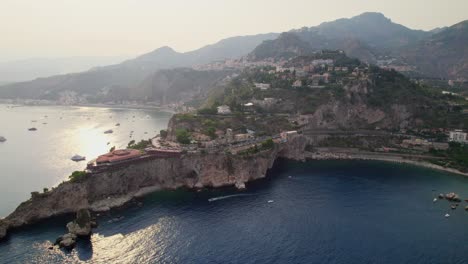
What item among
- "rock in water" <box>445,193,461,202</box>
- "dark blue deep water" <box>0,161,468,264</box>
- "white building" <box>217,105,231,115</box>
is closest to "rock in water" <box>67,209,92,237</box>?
"dark blue deep water" <box>0,161,468,264</box>

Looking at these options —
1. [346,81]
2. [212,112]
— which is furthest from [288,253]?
[346,81]

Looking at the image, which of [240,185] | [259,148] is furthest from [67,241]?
[259,148]

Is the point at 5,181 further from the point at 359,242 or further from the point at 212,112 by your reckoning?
the point at 359,242

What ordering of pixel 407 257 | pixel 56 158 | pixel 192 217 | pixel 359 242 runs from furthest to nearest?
pixel 56 158 < pixel 192 217 < pixel 359 242 < pixel 407 257

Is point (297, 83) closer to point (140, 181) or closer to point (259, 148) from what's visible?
point (259, 148)

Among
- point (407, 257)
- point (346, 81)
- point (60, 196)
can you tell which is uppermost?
point (346, 81)

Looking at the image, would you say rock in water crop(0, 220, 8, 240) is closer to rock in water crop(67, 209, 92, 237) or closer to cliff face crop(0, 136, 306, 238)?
cliff face crop(0, 136, 306, 238)
